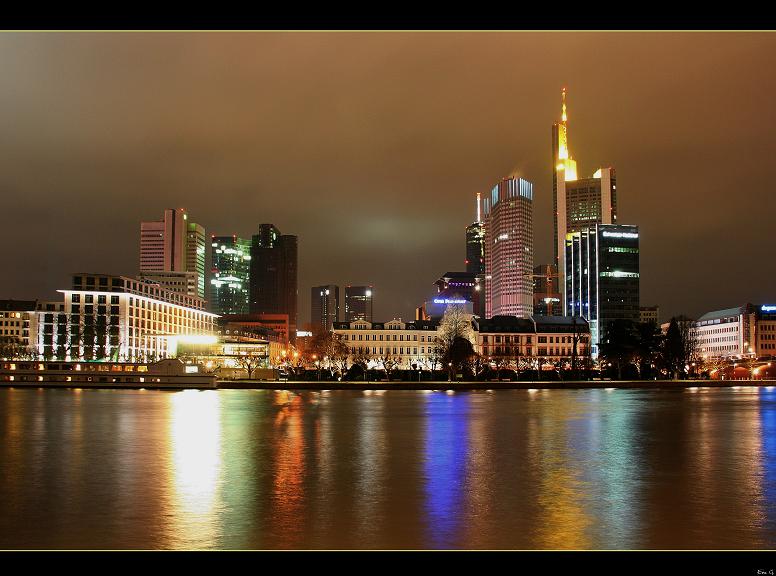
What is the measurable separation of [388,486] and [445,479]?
72.9 inches

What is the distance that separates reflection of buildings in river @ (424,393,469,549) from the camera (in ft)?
46.4

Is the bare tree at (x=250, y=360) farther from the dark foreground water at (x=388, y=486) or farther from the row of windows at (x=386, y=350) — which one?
the dark foreground water at (x=388, y=486)

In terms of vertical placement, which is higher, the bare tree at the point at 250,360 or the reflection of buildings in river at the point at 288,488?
the reflection of buildings in river at the point at 288,488

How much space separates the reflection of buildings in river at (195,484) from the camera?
14.1 m

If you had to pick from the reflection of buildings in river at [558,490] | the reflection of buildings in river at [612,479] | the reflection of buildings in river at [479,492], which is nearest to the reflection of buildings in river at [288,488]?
the reflection of buildings in river at [479,492]

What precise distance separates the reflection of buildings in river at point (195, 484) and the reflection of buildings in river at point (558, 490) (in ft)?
21.0

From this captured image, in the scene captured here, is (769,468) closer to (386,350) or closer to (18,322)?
(386,350)

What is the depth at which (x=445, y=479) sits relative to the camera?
20.2 m

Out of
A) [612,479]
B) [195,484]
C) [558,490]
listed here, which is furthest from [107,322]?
[558,490]

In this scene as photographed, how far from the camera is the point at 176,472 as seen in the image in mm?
21609
